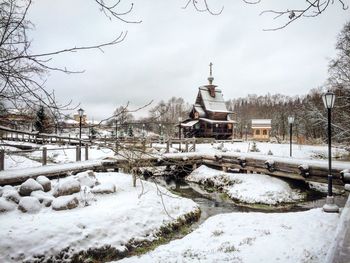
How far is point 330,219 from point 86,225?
23.7 ft

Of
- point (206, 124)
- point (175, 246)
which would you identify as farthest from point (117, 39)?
point (206, 124)

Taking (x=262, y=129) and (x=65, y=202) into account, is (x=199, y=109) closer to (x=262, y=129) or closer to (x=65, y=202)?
(x=262, y=129)

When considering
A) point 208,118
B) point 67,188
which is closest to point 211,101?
point 208,118

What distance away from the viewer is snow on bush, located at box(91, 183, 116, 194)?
404 inches

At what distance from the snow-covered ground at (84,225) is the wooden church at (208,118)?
3138cm

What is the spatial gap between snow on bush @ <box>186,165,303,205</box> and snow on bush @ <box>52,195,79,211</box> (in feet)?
25.8

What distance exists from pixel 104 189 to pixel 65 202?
6.71ft

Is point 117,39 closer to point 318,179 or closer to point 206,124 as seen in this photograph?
point 318,179

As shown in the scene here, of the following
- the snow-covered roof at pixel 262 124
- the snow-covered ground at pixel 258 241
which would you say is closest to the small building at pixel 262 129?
the snow-covered roof at pixel 262 124

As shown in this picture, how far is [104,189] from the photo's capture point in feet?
34.3

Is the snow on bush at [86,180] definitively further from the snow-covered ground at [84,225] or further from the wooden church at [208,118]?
the wooden church at [208,118]

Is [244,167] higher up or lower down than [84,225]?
higher up

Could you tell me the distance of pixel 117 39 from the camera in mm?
2172

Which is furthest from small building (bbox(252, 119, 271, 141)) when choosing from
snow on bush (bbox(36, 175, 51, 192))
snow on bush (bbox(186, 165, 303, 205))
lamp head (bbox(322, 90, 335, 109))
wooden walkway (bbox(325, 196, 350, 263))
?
wooden walkway (bbox(325, 196, 350, 263))
